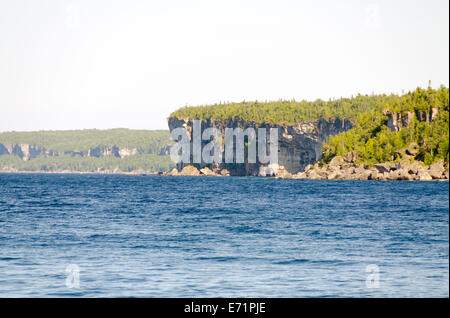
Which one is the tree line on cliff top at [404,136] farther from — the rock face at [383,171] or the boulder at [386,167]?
the boulder at [386,167]

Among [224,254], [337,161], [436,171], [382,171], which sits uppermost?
[337,161]

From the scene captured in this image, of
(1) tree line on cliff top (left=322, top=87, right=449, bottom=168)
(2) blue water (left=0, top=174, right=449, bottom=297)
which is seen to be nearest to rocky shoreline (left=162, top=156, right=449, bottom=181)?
(1) tree line on cliff top (left=322, top=87, right=449, bottom=168)

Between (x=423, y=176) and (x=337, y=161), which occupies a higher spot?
(x=337, y=161)

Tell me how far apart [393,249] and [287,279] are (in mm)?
10258

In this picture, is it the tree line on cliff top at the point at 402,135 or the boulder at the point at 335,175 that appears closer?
the tree line on cliff top at the point at 402,135

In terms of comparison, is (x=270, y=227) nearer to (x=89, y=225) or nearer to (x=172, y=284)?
(x=89, y=225)

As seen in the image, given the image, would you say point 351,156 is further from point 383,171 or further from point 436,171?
point 436,171

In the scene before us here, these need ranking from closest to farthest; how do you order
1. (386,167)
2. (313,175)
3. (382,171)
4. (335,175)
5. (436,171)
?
(436,171), (386,167), (382,171), (335,175), (313,175)

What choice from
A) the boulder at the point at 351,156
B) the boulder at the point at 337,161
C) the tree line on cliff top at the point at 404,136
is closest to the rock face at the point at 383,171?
the boulder at the point at 337,161

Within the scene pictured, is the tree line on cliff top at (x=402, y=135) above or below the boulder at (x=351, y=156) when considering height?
above

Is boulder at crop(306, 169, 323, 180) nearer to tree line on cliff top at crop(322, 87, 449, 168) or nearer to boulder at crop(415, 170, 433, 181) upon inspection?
tree line on cliff top at crop(322, 87, 449, 168)

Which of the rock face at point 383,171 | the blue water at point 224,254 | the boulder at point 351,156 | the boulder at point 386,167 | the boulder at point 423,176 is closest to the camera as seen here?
the blue water at point 224,254

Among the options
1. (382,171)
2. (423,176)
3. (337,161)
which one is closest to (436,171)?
(423,176)
